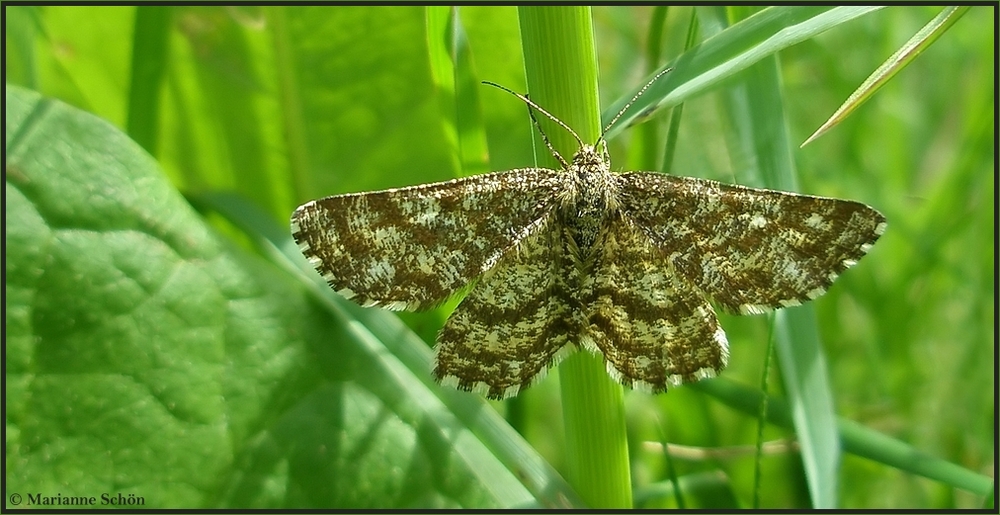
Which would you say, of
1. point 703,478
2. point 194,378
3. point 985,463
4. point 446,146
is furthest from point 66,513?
point 985,463

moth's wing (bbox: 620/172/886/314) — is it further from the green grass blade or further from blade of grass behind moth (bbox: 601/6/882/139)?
the green grass blade

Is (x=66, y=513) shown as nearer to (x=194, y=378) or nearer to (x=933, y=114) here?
(x=194, y=378)

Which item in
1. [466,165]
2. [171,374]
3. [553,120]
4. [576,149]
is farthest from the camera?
[466,165]

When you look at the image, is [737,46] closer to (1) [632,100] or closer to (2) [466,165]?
(1) [632,100]

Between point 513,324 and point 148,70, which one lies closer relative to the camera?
point 513,324
